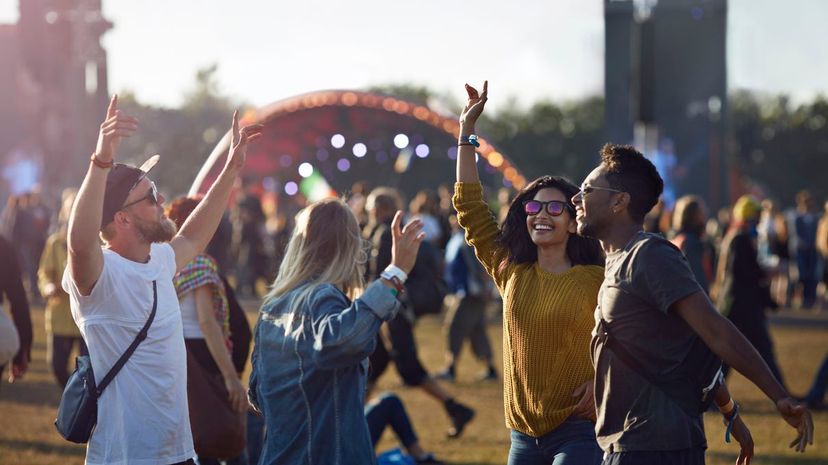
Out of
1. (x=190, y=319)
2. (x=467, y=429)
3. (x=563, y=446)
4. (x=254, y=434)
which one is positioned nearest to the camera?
(x=563, y=446)

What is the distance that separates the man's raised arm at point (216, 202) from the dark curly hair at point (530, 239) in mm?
1087

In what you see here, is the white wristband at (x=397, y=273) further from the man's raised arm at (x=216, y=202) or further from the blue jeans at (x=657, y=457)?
the man's raised arm at (x=216, y=202)

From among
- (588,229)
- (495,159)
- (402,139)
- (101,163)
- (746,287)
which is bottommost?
(746,287)

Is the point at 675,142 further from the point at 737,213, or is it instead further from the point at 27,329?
the point at 27,329

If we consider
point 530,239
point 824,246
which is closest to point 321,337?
point 530,239

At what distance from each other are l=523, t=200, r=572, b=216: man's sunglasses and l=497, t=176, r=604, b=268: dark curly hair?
33 millimetres

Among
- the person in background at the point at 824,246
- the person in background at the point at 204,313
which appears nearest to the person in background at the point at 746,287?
the person in background at the point at 824,246

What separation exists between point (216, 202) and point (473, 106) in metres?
1.09

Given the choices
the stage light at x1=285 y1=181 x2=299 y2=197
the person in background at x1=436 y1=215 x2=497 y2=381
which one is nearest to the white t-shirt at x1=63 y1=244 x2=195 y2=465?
the person in background at x1=436 y1=215 x2=497 y2=381

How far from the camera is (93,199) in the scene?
13.4ft

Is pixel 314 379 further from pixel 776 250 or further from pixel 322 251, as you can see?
pixel 776 250

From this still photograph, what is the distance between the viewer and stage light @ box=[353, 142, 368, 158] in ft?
111

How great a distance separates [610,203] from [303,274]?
41.9 inches

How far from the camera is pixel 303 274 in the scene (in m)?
4.37
